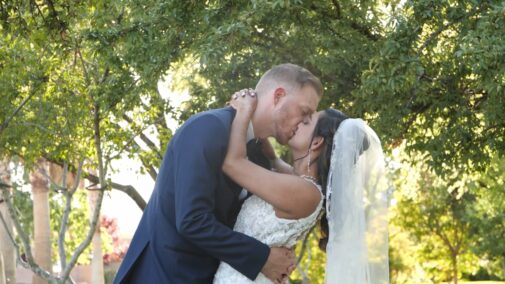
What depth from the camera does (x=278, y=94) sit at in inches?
198

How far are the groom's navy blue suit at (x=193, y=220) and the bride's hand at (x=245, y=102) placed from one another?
0.05 m

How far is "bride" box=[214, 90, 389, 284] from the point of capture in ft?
16.5

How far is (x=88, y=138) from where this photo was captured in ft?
57.3

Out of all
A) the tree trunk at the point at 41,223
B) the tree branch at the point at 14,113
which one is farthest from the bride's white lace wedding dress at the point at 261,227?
the tree trunk at the point at 41,223

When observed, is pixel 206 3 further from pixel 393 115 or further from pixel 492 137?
pixel 492 137

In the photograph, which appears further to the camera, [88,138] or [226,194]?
[88,138]

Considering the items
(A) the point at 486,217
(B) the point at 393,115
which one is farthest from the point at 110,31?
(A) the point at 486,217

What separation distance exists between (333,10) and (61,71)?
5.11m

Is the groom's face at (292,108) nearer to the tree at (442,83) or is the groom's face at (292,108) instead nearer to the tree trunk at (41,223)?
the tree at (442,83)

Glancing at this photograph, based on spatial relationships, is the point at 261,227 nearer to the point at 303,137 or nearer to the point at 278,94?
the point at 303,137

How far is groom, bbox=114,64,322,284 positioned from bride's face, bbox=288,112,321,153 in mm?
53

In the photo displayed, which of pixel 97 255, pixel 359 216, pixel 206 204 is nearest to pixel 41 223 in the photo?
pixel 97 255

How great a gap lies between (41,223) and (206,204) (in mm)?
23667

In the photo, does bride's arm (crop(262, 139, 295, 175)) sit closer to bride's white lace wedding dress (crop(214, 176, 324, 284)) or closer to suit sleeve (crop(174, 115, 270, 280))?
bride's white lace wedding dress (crop(214, 176, 324, 284))
